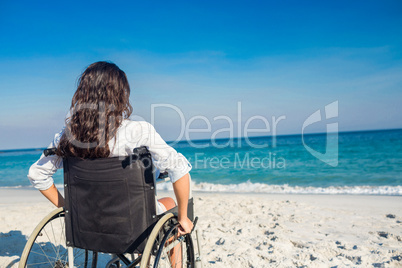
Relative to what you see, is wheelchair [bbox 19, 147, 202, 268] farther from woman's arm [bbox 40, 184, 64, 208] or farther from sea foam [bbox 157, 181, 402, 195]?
sea foam [bbox 157, 181, 402, 195]

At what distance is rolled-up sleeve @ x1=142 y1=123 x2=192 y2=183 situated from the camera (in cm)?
135

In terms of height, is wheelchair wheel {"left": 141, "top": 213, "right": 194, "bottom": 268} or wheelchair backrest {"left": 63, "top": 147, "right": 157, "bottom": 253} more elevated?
wheelchair backrest {"left": 63, "top": 147, "right": 157, "bottom": 253}

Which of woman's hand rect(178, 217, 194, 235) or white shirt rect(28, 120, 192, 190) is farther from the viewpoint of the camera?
woman's hand rect(178, 217, 194, 235)

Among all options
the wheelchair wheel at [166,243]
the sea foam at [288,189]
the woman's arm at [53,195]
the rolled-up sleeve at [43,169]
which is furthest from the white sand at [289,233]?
the sea foam at [288,189]

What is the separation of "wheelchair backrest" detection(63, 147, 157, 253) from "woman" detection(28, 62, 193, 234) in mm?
61

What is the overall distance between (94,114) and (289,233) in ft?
8.36

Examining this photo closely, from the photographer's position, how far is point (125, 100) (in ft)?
4.81

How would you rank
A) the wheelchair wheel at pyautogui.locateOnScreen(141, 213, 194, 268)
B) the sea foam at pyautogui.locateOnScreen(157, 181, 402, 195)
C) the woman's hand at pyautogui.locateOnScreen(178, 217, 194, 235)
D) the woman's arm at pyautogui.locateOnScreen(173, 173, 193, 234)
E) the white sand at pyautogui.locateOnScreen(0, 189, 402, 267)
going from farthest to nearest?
the sea foam at pyautogui.locateOnScreen(157, 181, 402, 195)
the white sand at pyautogui.locateOnScreen(0, 189, 402, 267)
the woman's hand at pyautogui.locateOnScreen(178, 217, 194, 235)
the woman's arm at pyautogui.locateOnScreen(173, 173, 193, 234)
the wheelchair wheel at pyautogui.locateOnScreen(141, 213, 194, 268)

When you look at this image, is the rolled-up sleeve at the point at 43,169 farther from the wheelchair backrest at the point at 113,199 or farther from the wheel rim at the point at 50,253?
the wheel rim at the point at 50,253

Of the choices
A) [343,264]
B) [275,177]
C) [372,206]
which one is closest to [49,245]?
[343,264]

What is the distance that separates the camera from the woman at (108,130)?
137 cm

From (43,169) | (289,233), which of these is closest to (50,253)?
(43,169)

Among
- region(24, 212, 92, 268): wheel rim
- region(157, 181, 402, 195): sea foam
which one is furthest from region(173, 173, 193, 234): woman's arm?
region(157, 181, 402, 195): sea foam

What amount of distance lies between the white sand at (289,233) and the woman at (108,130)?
1.39 m
